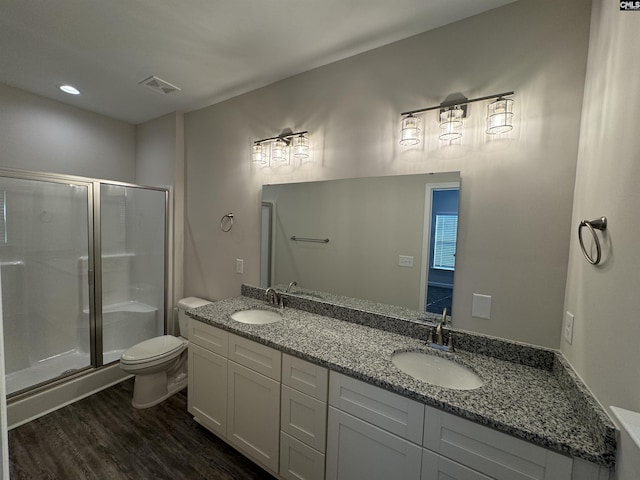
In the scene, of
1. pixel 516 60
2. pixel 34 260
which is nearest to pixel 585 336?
pixel 516 60

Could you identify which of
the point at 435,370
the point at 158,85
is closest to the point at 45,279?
the point at 158,85

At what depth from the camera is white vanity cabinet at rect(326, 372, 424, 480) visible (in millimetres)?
1130

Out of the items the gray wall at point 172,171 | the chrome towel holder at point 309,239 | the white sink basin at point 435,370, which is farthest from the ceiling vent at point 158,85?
the white sink basin at point 435,370

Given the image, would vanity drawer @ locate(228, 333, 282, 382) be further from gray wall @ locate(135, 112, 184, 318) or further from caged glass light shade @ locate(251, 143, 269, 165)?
gray wall @ locate(135, 112, 184, 318)

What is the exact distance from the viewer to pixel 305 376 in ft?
4.59

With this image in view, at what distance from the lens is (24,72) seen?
2115 millimetres

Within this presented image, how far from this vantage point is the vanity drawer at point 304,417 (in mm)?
1355

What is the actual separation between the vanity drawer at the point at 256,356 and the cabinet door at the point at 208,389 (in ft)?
0.46

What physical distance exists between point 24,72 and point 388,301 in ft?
10.4

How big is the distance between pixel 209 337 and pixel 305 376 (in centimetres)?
80

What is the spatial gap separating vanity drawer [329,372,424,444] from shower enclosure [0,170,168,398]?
2.41 meters

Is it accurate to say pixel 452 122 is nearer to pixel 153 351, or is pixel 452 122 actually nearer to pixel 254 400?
pixel 254 400

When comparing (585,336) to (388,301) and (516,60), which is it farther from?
(516,60)

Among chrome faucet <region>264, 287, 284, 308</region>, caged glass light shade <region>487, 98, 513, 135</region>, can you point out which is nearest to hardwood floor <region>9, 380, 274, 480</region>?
chrome faucet <region>264, 287, 284, 308</region>
